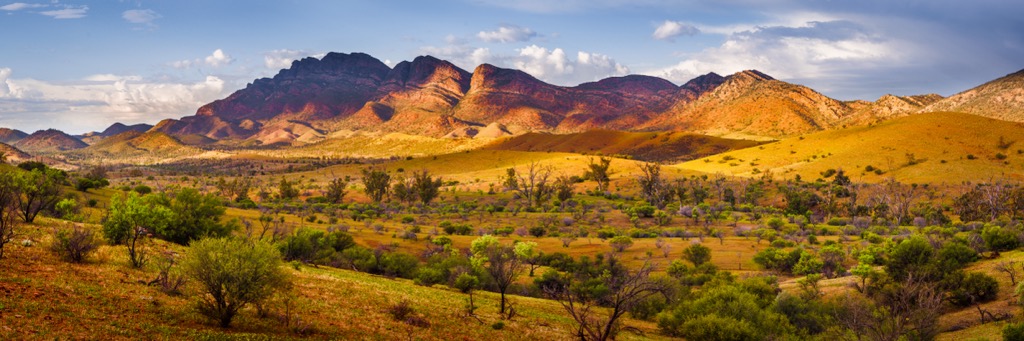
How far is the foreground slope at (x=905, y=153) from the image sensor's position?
90938mm

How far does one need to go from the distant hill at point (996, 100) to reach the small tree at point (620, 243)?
11367 centimetres

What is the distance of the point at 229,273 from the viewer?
17.5 metres

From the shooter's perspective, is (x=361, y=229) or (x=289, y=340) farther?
(x=361, y=229)

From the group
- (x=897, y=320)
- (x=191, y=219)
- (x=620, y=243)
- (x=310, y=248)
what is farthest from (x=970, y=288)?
(x=191, y=219)

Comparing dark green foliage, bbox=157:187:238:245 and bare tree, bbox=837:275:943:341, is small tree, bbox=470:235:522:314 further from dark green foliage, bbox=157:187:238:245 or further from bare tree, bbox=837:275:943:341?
dark green foliage, bbox=157:187:238:245

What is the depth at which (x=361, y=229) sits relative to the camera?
56188mm

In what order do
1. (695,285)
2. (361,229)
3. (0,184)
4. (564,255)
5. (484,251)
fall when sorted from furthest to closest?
(361,229), (564,255), (484,251), (695,285), (0,184)

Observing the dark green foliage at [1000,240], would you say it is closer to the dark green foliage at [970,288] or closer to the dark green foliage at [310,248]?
the dark green foliage at [970,288]

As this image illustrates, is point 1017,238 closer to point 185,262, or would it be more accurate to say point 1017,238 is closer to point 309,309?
point 309,309

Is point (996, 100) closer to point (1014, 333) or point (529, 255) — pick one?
point (529, 255)

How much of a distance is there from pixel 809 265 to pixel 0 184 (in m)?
48.3

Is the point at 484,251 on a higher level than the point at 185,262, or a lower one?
lower

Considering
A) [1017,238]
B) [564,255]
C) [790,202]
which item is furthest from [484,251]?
[790,202]

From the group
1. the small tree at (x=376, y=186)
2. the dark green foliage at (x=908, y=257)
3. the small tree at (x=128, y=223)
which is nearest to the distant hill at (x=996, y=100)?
the dark green foliage at (x=908, y=257)
